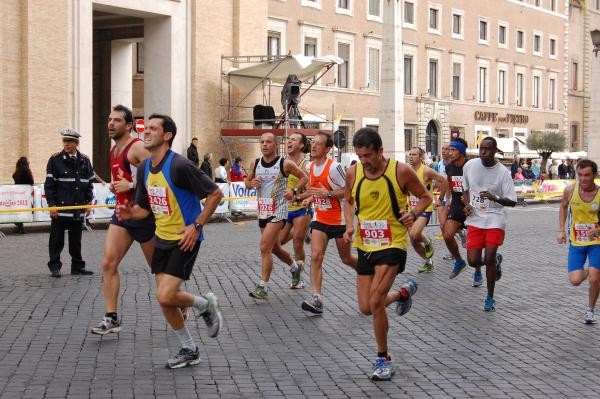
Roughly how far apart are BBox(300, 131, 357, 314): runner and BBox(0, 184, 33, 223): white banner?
12.7 meters

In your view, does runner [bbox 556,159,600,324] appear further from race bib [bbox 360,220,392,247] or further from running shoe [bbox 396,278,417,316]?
race bib [bbox 360,220,392,247]

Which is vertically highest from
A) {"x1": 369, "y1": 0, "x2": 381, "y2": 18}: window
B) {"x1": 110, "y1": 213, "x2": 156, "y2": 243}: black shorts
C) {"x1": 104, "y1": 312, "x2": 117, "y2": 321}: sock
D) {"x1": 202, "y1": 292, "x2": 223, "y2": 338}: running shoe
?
{"x1": 369, "y1": 0, "x2": 381, "y2": 18}: window

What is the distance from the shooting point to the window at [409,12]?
164 ft

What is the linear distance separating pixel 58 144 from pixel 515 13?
3796cm

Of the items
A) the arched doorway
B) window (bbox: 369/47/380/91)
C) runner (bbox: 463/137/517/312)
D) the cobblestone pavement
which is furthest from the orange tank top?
the arched doorway

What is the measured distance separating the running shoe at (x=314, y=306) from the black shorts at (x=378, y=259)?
2.64 metres

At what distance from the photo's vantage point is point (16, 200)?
23.1 m

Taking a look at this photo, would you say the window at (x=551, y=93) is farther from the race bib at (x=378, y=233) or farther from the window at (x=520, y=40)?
the race bib at (x=378, y=233)

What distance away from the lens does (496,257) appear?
A: 460 inches

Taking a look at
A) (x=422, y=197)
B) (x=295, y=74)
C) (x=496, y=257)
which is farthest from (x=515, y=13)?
(x=422, y=197)

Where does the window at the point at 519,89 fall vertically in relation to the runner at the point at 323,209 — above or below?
above

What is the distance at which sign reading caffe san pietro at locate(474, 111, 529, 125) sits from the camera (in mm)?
57062

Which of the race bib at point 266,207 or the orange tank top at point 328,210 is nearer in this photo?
the orange tank top at point 328,210

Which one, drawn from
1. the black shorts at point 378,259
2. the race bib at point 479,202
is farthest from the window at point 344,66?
the black shorts at point 378,259
